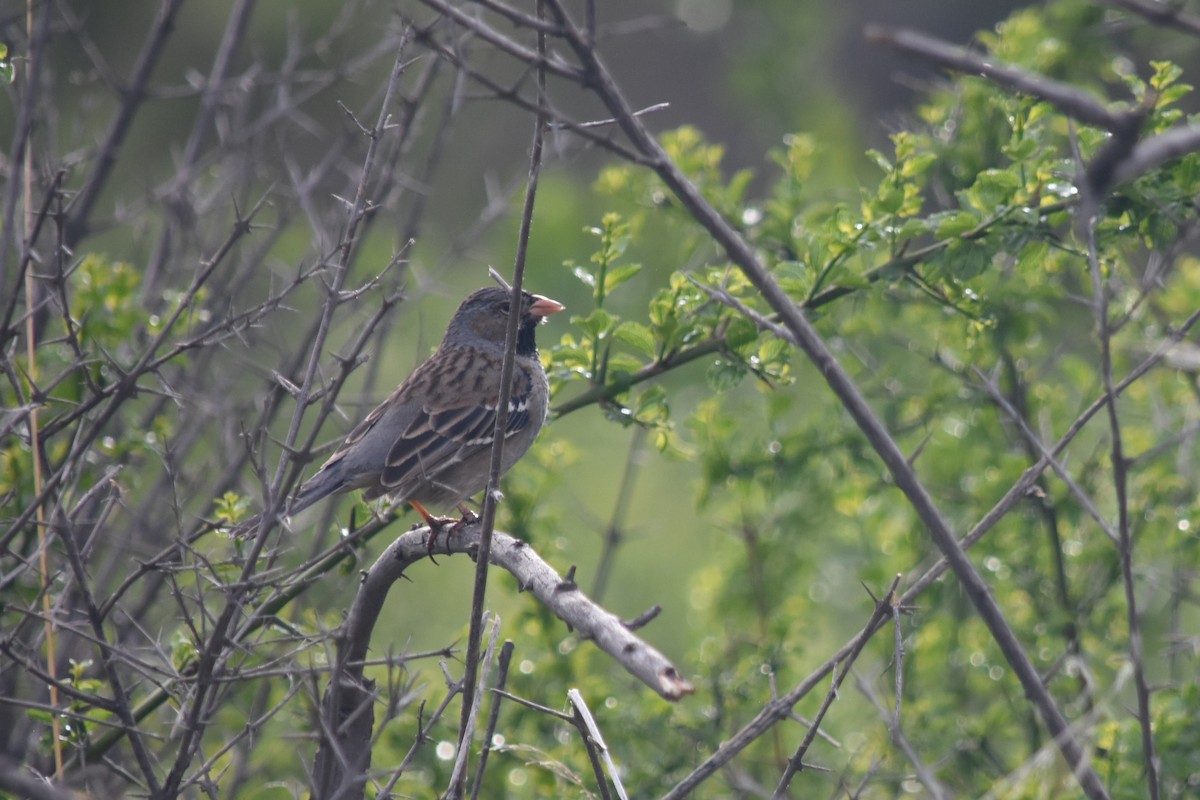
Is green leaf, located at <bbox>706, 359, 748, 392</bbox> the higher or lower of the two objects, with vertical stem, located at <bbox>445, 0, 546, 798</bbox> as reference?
higher

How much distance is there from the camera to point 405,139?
4352mm

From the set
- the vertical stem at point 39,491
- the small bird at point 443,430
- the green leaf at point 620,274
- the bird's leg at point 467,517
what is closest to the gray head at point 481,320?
the small bird at point 443,430

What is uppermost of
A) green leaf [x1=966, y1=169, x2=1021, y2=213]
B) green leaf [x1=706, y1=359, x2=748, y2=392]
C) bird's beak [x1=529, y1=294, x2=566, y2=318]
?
bird's beak [x1=529, y1=294, x2=566, y2=318]

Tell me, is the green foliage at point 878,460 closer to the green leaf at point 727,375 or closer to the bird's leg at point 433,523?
the green leaf at point 727,375

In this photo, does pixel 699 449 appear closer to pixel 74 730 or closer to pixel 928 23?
pixel 74 730

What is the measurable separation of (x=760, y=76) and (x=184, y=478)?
8.34m

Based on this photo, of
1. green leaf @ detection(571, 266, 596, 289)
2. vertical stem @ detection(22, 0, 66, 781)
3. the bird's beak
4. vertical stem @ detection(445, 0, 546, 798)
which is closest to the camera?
vertical stem @ detection(445, 0, 546, 798)

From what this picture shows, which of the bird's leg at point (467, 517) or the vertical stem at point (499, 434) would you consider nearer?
the vertical stem at point (499, 434)

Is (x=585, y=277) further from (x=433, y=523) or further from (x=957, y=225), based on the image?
(x=957, y=225)

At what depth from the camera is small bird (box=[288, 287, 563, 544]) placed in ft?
14.0

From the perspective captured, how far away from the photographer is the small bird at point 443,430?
428 centimetres

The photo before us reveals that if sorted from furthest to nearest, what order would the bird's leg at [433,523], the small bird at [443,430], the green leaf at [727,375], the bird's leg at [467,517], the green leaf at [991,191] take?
1. the small bird at [443,430]
2. the bird's leg at [467,517]
3. the green leaf at [727,375]
4. the green leaf at [991,191]
5. the bird's leg at [433,523]

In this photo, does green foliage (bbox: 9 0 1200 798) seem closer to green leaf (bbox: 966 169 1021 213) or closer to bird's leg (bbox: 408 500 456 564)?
green leaf (bbox: 966 169 1021 213)

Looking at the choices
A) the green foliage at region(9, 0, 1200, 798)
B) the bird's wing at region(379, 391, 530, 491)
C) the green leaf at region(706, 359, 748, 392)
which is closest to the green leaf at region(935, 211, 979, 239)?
the green foliage at region(9, 0, 1200, 798)
